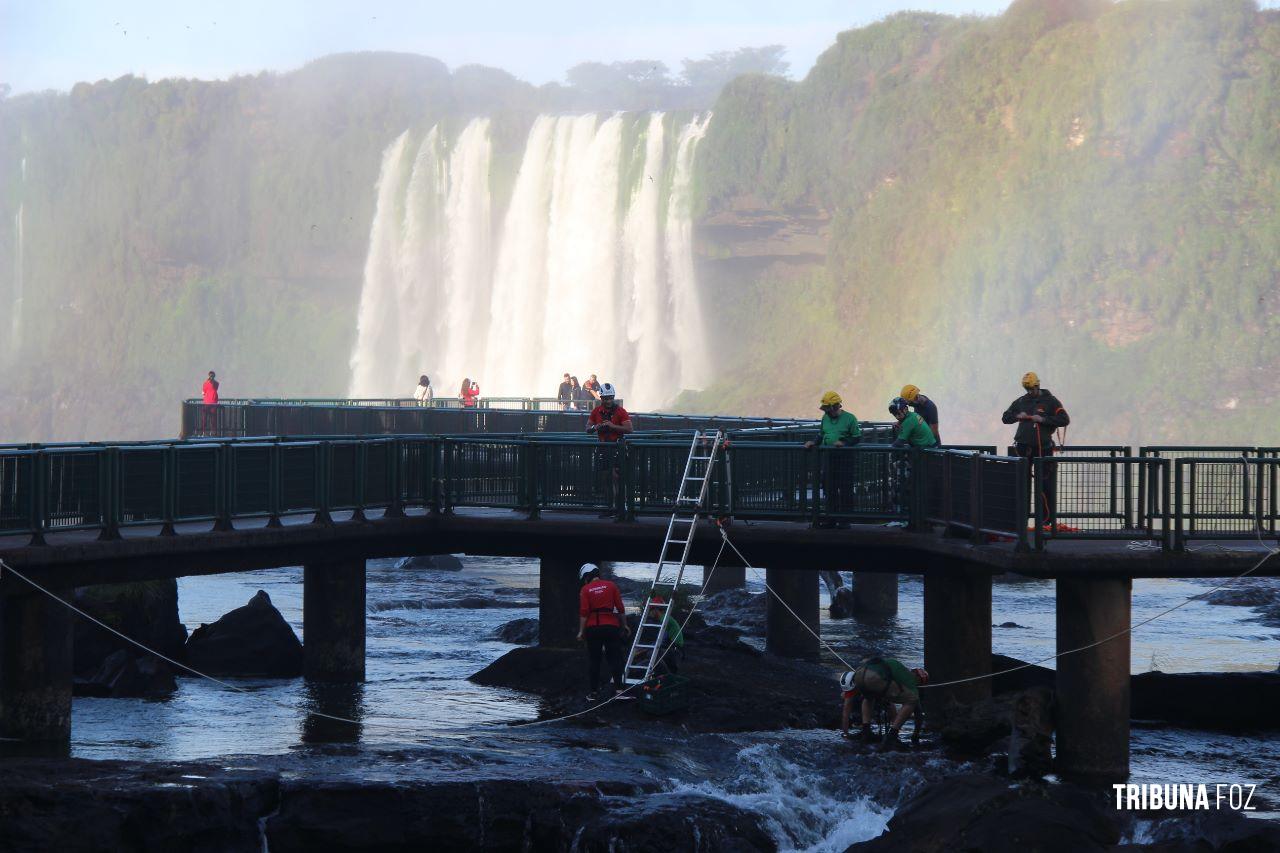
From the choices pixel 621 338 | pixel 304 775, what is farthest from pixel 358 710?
pixel 621 338

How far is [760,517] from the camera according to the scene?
77.5 feet

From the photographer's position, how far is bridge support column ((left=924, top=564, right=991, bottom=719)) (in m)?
21.7

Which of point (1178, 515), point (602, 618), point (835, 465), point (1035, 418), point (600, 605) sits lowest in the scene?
point (602, 618)

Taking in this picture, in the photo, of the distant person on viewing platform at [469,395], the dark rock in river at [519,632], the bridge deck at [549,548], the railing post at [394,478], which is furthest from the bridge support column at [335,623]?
the distant person on viewing platform at [469,395]

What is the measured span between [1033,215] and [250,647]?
67.8 metres

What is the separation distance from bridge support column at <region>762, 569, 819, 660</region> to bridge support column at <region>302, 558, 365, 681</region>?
7.21m

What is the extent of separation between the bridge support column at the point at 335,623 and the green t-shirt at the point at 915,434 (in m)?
8.22

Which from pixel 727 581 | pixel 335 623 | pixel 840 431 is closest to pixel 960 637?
pixel 840 431

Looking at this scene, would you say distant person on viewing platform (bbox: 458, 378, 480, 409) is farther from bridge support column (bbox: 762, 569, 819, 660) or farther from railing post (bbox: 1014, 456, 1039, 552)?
railing post (bbox: 1014, 456, 1039, 552)

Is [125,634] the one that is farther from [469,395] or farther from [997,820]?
[469,395]

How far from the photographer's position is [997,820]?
16.3 meters

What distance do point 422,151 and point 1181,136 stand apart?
1888 inches

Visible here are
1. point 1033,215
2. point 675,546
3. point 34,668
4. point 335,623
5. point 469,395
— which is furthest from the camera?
point 1033,215

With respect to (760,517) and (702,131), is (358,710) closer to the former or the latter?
(760,517)
